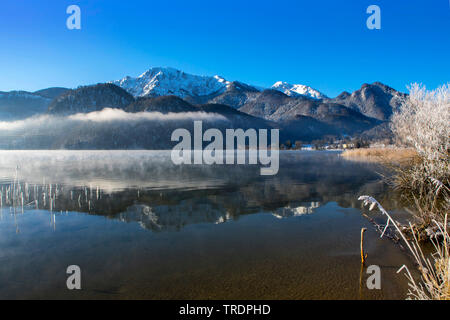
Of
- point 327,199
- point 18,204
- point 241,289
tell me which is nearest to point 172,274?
point 241,289

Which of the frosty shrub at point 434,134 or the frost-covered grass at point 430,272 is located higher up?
the frosty shrub at point 434,134

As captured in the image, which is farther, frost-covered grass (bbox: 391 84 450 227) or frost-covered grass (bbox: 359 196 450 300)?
frost-covered grass (bbox: 391 84 450 227)

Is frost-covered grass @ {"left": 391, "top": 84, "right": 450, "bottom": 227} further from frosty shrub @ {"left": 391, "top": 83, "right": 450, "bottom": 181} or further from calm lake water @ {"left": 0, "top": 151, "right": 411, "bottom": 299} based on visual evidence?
calm lake water @ {"left": 0, "top": 151, "right": 411, "bottom": 299}

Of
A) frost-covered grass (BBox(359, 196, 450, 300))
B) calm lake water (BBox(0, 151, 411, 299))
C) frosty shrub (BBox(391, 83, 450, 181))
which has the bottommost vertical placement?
calm lake water (BBox(0, 151, 411, 299))

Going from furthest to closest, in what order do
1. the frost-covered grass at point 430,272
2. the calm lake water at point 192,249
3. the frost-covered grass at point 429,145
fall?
the frost-covered grass at point 429,145 → the calm lake water at point 192,249 → the frost-covered grass at point 430,272

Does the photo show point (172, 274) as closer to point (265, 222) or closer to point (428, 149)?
point (265, 222)

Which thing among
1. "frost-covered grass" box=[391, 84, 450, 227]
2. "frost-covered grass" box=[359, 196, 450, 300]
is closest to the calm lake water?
"frost-covered grass" box=[359, 196, 450, 300]

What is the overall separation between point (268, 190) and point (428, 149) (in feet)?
31.4

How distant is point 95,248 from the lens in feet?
27.2

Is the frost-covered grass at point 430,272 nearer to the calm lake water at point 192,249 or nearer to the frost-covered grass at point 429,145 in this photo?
the calm lake water at point 192,249

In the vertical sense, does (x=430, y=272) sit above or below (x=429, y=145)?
below

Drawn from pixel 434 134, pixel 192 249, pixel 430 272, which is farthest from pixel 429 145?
pixel 192 249

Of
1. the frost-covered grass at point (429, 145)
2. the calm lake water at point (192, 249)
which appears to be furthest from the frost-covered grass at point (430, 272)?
the frost-covered grass at point (429, 145)

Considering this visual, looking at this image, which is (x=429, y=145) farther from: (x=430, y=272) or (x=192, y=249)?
(x=192, y=249)
